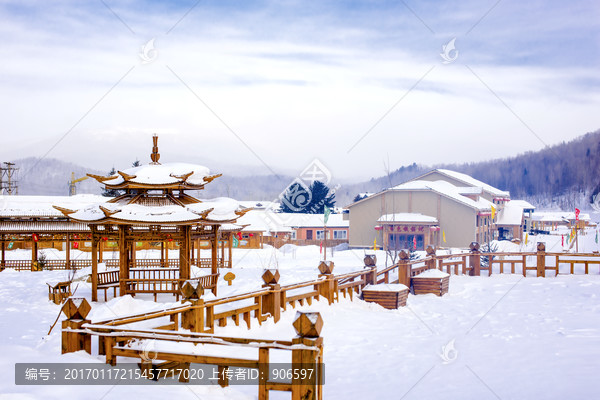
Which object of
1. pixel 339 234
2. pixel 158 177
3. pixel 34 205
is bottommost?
pixel 339 234

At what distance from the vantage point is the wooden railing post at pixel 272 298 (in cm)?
1195

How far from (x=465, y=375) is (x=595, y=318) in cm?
688

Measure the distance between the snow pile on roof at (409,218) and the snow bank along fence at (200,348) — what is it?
1435 inches

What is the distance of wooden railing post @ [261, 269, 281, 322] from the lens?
39.2ft

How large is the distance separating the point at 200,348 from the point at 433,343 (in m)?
6.14

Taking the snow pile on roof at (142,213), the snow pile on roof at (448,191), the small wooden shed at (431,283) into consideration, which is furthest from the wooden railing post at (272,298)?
the snow pile on roof at (448,191)

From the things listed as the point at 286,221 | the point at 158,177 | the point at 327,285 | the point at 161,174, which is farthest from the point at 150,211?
the point at 286,221

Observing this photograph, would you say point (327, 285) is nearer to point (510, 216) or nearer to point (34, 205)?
point (34, 205)

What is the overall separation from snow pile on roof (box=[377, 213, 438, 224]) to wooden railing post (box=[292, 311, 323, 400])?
3713 centimetres

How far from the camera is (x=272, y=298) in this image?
12.0 m

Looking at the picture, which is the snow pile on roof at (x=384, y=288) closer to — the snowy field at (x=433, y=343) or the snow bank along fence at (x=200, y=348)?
the snowy field at (x=433, y=343)

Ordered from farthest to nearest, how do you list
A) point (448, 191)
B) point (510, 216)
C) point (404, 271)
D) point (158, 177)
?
point (510, 216) < point (448, 191) < point (404, 271) < point (158, 177)

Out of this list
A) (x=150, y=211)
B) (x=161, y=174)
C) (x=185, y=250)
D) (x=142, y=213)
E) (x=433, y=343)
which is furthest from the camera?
(x=185, y=250)

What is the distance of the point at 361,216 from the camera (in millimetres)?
47812
